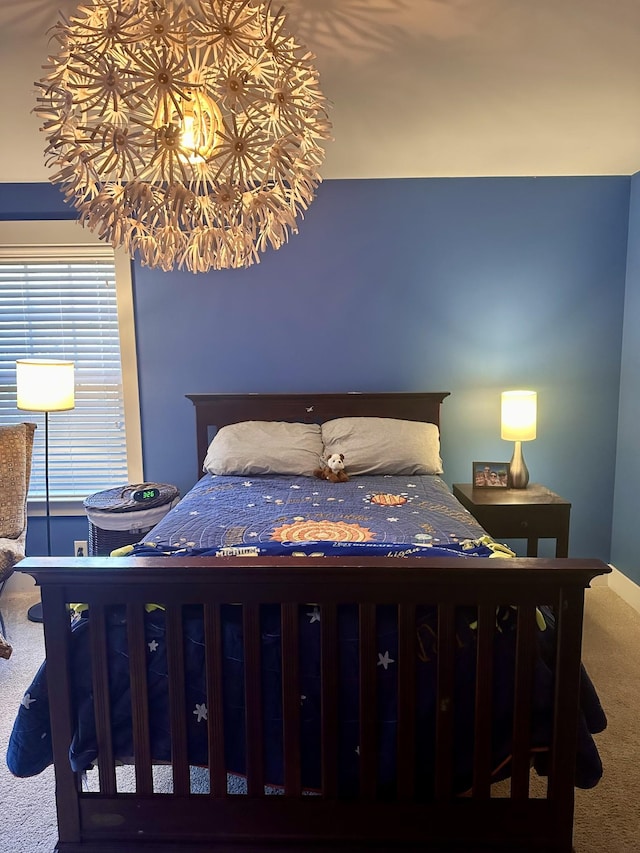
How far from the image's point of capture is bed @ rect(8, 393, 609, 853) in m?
1.39

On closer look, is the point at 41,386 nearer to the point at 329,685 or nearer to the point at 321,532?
the point at 321,532

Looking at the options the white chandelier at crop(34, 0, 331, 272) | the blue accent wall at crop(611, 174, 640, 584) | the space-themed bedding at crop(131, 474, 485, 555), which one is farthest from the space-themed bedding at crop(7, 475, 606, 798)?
the blue accent wall at crop(611, 174, 640, 584)

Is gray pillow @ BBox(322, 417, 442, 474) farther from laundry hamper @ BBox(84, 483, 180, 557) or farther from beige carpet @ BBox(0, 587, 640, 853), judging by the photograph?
beige carpet @ BBox(0, 587, 640, 853)

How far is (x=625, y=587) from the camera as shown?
10.4ft

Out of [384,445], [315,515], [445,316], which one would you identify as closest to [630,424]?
[445,316]

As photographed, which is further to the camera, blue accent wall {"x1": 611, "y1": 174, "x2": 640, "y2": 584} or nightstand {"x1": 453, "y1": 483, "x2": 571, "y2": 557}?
blue accent wall {"x1": 611, "y1": 174, "x2": 640, "y2": 584}

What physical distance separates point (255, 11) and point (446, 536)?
1.60 m

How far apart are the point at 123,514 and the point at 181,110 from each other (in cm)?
193

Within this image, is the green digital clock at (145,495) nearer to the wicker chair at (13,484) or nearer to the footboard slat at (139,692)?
the wicker chair at (13,484)

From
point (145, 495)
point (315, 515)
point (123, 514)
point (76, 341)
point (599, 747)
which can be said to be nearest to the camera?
point (599, 747)

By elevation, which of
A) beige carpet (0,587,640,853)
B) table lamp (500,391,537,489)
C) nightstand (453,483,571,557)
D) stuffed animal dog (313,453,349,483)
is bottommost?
beige carpet (0,587,640,853)

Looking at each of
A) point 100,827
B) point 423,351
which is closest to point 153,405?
point 423,351

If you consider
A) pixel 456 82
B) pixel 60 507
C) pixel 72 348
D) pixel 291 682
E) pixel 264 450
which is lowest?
pixel 60 507

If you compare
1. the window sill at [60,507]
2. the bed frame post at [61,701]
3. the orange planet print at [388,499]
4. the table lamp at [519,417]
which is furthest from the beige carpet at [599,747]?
the orange planet print at [388,499]
